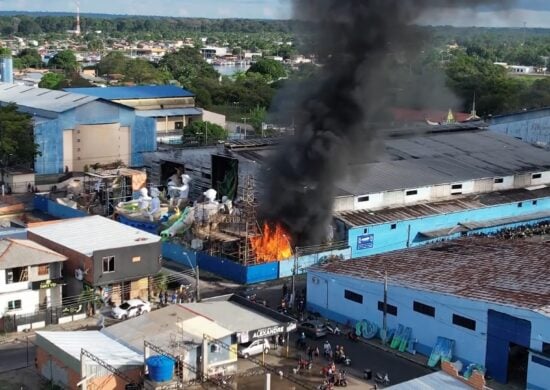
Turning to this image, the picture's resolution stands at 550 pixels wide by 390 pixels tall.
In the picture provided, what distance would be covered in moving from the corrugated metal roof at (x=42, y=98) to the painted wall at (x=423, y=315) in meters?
31.7

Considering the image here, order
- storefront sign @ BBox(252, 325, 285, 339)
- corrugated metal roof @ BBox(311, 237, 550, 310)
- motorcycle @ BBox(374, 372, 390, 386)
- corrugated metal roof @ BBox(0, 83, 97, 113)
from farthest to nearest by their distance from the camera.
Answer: corrugated metal roof @ BBox(0, 83, 97, 113)
storefront sign @ BBox(252, 325, 285, 339)
corrugated metal roof @ BBox(311, 237, 550, 310)
motorcycle @ BBox(374, 372, 390, 386)

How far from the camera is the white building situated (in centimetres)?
2673

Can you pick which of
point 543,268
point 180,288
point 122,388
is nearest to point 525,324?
point 543,268

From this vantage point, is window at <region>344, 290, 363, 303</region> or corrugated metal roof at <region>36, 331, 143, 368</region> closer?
corrugated metal roof at <region>36, 331, 143, 368</region>

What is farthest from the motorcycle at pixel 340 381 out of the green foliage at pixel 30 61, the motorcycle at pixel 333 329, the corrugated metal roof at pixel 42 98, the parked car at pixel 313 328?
the green foliage at pixel 30 61

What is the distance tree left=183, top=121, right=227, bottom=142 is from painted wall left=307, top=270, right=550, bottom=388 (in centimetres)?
3995

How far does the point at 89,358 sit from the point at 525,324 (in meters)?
12.1

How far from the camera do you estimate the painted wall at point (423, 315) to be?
2208 centimetres

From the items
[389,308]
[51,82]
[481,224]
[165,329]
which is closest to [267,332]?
[165,329]

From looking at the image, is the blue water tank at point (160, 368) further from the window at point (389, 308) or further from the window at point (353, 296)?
the window at point (353, 296)

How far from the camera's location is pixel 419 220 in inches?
1513

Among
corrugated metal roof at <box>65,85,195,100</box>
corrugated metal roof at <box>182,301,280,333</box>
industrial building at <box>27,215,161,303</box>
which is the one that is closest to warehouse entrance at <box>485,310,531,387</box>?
corrugated metal roof at <box>182,301,280,333</box>

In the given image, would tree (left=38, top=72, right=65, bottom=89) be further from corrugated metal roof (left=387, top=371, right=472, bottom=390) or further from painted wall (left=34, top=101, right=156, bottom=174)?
corrugated metal roof (left=387, top=371, right=472, bottom=390)

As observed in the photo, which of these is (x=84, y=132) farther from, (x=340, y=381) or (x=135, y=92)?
(x=340, y=381)
